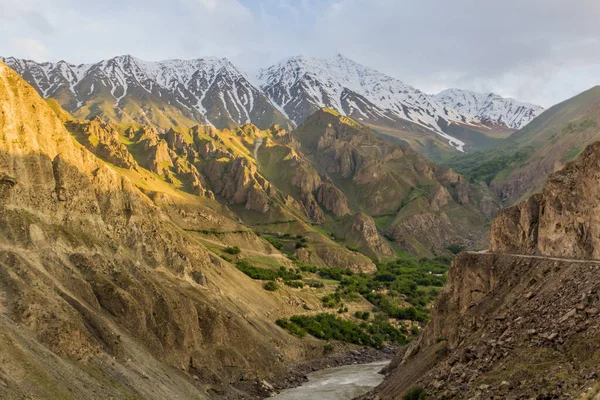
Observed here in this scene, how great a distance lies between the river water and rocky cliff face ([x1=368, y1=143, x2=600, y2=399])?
24.9 ft

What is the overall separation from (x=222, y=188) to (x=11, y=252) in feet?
490

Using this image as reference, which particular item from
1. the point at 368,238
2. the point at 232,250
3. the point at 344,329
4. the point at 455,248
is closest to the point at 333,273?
the point at 232,250

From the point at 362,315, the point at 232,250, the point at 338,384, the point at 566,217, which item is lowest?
the point at 362,315

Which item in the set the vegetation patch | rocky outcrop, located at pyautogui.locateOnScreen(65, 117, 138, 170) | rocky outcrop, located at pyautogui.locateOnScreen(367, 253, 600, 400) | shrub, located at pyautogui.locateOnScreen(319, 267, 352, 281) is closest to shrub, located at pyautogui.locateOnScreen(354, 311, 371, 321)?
the vegetation patch

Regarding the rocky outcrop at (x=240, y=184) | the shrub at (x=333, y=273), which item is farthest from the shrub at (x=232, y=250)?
the rocky outcrop at (x=240, y=184)

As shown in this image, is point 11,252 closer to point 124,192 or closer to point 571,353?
point 124,192

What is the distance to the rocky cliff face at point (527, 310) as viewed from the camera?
24672 millimetres

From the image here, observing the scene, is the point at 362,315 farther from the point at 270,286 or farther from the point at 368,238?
the point at 368,238

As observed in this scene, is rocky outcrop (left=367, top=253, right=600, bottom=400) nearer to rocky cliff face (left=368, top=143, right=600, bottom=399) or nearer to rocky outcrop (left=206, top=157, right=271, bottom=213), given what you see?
rocky cliff face (left=368, top=143, right=600, bottom=399)

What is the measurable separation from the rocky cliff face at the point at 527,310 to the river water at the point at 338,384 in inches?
298

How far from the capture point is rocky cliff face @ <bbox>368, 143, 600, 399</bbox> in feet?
80.9

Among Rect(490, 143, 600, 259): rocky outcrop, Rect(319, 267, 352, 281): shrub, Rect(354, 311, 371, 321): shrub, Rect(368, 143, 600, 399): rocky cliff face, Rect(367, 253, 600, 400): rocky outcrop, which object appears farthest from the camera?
Rect(319, 267, 352, 281): shrub

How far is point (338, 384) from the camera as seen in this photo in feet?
197

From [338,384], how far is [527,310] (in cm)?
3266
